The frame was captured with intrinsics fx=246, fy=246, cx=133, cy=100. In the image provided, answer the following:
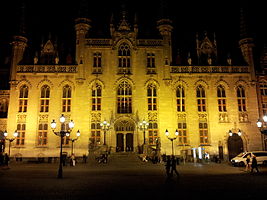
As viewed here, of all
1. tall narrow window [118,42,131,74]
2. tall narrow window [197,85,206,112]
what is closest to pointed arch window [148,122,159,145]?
tall narrow window [197,85,206,112]

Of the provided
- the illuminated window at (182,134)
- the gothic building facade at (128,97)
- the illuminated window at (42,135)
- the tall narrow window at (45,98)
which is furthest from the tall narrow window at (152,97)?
the illuminated window at (42,135)

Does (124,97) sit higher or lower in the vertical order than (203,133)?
higher

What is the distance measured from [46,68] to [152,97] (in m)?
17.7

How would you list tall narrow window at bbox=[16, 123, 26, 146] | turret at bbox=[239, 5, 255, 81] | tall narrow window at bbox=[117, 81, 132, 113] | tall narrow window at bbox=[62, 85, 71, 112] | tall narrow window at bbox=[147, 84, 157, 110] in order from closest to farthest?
tall narrow window at bbox=[16, 123, 26, 146], tall narrow window at bbox=[62, 85, 71, 112], tall narrow window at bbox=[117, 81, 132, 113], tall narrow window at bbox=[147, 84, 157, 110], turret at bbox=[239, 5, 255, 81]

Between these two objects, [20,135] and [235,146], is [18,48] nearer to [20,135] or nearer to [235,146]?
[20,135]

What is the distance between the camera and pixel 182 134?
3906 cm

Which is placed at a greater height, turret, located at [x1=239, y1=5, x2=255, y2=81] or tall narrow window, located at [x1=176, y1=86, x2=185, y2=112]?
turret, located at [x1=239, y1=5, x2=255, y2=81]

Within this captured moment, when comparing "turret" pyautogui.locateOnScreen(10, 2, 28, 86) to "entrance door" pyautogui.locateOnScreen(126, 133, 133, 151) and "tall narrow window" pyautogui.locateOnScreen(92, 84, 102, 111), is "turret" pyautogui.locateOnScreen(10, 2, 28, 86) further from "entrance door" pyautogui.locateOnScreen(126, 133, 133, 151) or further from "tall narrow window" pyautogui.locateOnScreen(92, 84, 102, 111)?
"entrance door" pyautogui.locateOnScreen(126, 133, 133, 151)

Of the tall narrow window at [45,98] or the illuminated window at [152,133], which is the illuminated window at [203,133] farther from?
the tall narrow window at [45,98]

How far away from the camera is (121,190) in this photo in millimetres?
12156

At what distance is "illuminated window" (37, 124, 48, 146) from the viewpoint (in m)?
37.8

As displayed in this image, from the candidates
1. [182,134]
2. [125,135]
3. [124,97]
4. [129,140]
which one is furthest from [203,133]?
[124,97]

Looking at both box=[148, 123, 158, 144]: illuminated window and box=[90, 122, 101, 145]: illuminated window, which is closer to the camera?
box=[90, 122, 101, 145]: illuminated window

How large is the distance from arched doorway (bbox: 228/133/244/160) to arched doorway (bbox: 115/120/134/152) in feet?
51.0
